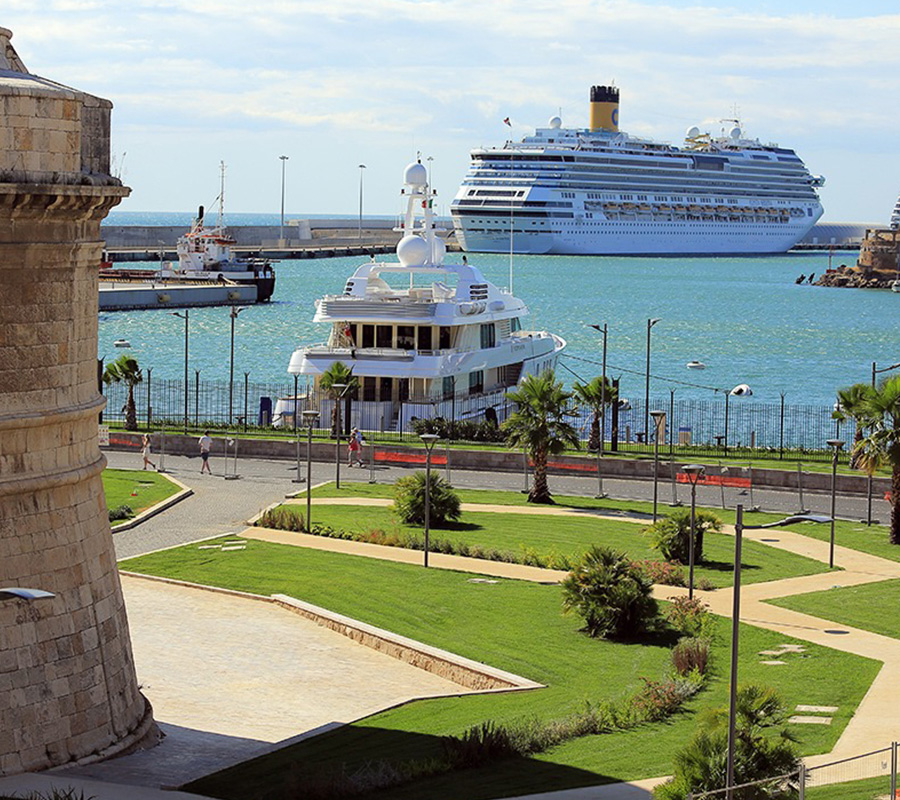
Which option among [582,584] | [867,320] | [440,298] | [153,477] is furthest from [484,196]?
[582,584]

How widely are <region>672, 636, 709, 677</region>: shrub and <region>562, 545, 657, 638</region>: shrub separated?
186 cm

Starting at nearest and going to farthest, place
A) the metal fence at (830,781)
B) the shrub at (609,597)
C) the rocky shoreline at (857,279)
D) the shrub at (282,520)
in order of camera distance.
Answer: the metal fence at (830,781), the shrub at (609,597), the shrub at (282,520), the rocky shoreline at (857,279)

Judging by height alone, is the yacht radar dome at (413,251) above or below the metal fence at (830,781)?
above

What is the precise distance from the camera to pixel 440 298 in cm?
5028

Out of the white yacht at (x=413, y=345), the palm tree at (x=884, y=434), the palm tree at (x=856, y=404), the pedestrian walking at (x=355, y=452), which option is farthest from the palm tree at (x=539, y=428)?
the white yacht at (x=413, y=345)

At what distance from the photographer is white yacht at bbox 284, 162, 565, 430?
154 feet

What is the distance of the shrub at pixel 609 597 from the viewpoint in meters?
23.3

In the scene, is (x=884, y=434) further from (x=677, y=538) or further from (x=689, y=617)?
(x=689, y=617)

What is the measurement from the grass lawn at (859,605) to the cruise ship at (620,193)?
13088 centimetres

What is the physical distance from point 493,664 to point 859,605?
6502 mm

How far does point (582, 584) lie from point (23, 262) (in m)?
10.7

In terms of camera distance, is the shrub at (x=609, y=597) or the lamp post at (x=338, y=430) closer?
the shrub at (x=609, y=597)

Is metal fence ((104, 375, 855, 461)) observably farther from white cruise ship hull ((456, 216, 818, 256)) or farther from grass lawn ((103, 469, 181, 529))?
white cruise ship hull ((456, 216, 818, 256))

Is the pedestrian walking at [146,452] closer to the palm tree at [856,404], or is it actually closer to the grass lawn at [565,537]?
the grass lawn at [565,537]
